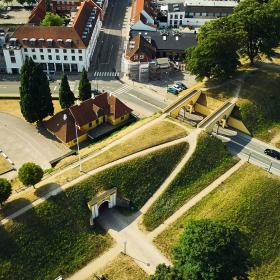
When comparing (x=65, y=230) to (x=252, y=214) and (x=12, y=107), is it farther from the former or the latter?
(x=12, y=107)

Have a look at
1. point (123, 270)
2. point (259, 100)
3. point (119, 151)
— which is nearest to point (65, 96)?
point (119, 151)

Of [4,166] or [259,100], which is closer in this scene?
[4,166]

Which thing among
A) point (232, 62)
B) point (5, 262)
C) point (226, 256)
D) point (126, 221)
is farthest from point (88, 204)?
point (232, 62)

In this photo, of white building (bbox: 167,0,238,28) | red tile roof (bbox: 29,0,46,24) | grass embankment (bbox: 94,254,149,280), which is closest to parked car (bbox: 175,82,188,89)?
white building (bbox: 167,0,238,28)

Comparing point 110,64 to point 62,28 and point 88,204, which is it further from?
point 88,204

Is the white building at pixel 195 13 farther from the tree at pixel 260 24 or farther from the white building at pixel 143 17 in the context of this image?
the tree at pixel 260 24
